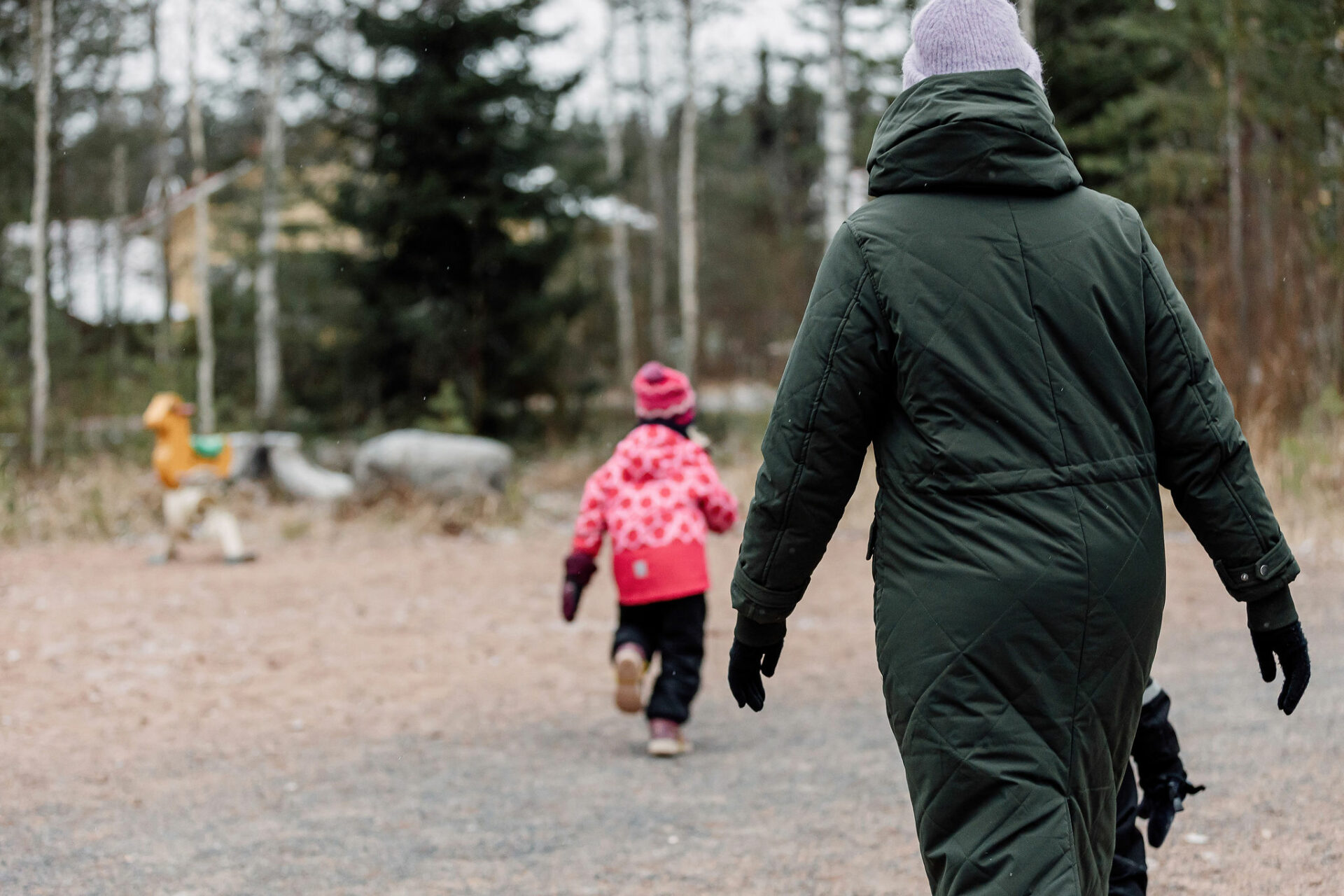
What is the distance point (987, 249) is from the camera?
7.34ft

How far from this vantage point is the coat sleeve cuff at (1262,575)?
2258mm

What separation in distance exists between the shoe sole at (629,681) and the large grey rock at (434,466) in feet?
24.2

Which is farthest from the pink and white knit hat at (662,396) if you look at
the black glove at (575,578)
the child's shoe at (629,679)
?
the child's shoe at (629,679)

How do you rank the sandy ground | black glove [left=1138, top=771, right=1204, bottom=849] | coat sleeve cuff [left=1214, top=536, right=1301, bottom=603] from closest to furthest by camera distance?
coat sleeve cuff [left=1214, top=536, right=1301, bottom=603], black glove [left=1138, top=771, right=1204, bottom=849], the sandy ground

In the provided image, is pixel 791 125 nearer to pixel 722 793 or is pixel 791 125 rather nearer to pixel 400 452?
pixel 400 452

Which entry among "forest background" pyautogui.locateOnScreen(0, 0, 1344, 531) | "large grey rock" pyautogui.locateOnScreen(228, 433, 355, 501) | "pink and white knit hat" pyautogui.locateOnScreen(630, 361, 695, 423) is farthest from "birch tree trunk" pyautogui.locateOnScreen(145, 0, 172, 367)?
"pink and white knit hat" pyautogui.locateOnScreen(630, 361, 695, 423)

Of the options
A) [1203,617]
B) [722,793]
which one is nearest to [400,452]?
[1203,617]

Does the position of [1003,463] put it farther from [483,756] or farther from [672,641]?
[483,756]

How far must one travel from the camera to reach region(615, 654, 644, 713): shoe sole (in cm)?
502

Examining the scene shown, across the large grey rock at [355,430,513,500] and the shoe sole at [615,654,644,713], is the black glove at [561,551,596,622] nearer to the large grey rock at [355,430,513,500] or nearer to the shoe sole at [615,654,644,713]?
the shoe sole at [615,654,644,713]

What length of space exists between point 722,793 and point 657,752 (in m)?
0.59

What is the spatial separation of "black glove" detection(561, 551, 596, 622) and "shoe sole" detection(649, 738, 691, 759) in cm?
60

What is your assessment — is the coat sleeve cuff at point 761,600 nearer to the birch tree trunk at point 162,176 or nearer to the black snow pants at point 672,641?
the black snow pants at point 672,641

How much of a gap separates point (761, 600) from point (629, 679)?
2.73 m
